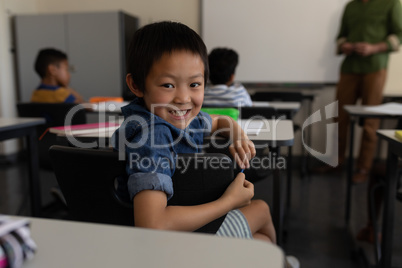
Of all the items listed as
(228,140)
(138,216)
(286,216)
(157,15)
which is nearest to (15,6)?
(157,15)

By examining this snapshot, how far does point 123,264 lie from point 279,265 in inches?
6.0

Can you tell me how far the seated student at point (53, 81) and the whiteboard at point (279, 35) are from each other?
5.90ft

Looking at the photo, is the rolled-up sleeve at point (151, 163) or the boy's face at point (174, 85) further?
the boy's face at point (174, 85)

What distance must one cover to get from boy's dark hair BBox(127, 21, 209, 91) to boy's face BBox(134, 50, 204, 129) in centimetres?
1

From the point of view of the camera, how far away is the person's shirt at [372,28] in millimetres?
3213

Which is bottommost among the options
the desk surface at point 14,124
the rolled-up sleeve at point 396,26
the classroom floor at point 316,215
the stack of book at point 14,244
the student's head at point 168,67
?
the classroom floor at point 316,215

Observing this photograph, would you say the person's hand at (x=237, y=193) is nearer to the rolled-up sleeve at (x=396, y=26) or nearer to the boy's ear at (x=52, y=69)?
the boy's ear at (x=52, y=69)

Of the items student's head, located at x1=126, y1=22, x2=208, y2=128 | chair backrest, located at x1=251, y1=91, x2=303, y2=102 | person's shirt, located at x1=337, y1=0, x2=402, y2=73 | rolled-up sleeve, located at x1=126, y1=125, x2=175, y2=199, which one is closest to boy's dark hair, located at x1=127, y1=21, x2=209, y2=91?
student's head, located at x1=126, y1=22, x2=208, y2=128

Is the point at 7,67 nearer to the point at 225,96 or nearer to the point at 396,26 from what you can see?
the point at 225,96

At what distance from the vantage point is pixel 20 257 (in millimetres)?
358

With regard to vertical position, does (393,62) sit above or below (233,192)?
above

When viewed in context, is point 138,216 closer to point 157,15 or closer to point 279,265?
point 279,265

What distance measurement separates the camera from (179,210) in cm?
74

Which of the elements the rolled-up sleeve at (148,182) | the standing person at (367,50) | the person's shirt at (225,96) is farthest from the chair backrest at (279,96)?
the rolled-up sleeve at (148,182)
